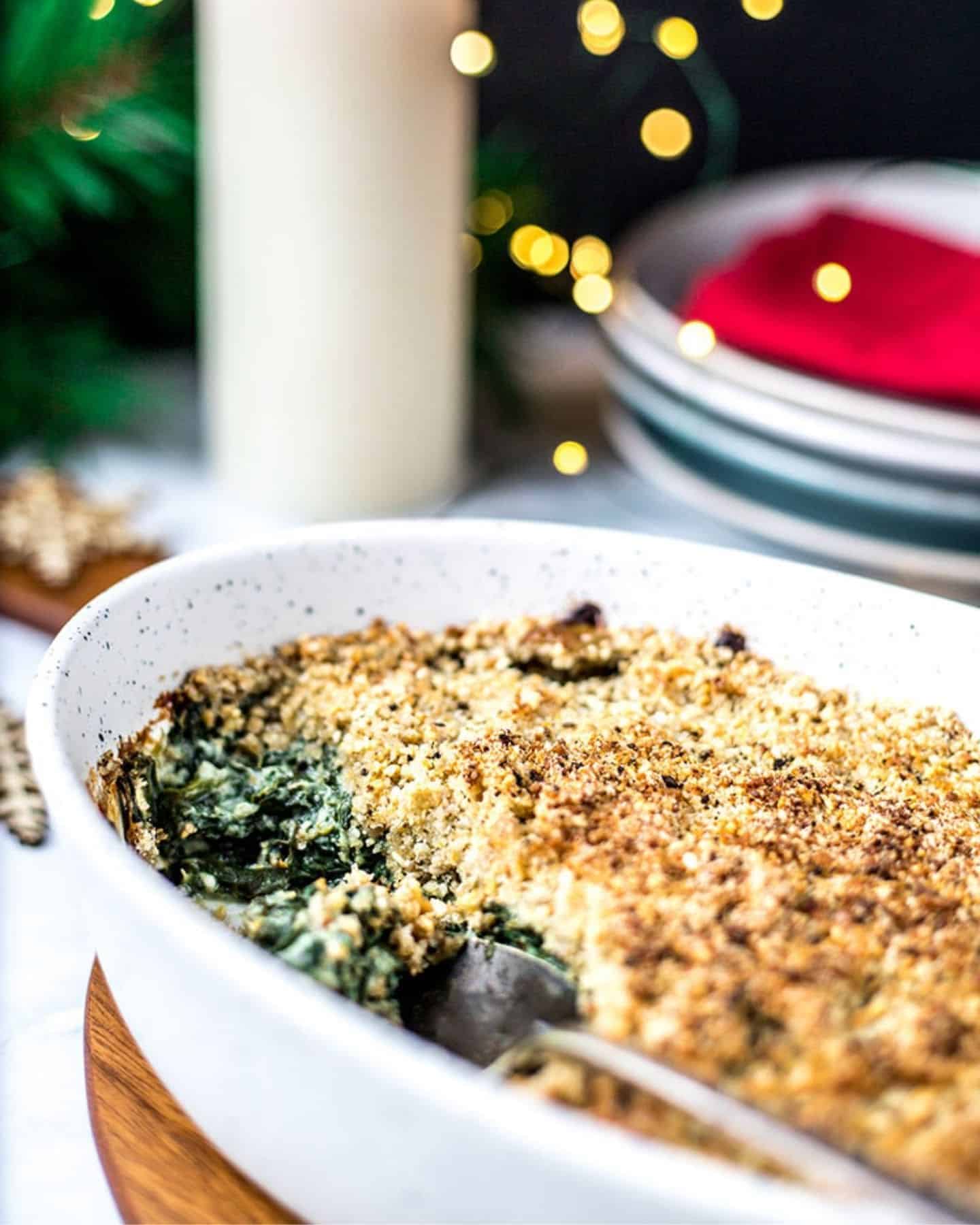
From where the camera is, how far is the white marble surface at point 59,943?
49cm

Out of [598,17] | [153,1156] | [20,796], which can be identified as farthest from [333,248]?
[153,1156]

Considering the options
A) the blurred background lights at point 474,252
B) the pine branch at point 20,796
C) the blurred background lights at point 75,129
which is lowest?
the pine branch at point 20,796

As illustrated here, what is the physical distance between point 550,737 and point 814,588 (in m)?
0.15

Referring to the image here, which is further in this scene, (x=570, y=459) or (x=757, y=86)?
(x=757, y=86)

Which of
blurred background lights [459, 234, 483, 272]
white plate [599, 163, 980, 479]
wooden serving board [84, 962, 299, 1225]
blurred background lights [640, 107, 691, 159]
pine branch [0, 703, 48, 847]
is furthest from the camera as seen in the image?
blurred background lights [640, 107, 691, 159]

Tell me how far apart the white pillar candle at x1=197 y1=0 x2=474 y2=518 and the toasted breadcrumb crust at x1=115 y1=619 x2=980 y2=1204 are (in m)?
0.38

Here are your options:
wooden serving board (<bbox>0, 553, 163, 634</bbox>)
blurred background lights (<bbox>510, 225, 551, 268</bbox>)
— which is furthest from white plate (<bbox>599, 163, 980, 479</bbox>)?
wooden serving board (<bbox>0, 553, 163, 634</bbox>)

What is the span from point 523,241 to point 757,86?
352 millimetres

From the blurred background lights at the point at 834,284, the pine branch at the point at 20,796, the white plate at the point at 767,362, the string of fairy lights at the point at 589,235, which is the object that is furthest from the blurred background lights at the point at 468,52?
the pine branch at the point at 20,796

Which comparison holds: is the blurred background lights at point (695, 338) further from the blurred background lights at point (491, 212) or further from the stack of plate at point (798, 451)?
the blurred background lights at point (491, 212)

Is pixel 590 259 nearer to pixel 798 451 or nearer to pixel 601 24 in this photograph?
pixel 601 24

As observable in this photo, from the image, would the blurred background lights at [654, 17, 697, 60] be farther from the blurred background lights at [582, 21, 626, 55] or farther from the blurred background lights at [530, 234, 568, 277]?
the blurred background lights at [530, 234, 568, 277]

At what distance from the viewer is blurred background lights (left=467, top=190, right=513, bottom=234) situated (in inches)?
46.2

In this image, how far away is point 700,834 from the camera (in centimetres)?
49
